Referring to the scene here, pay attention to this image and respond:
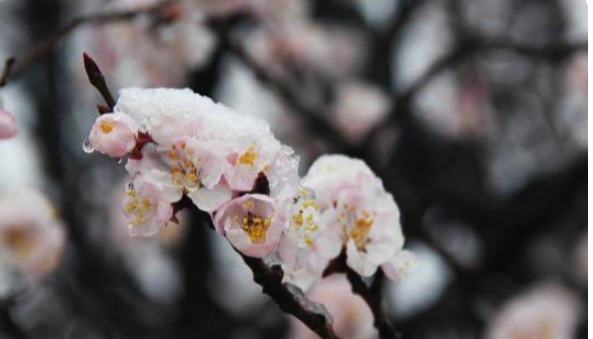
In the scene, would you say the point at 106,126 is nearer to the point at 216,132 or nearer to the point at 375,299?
the point at 216,132

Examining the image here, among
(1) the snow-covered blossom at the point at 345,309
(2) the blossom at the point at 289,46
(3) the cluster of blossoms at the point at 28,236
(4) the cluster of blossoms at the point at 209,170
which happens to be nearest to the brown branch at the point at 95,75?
(4) the cluster of blossoms at the point at 209,170

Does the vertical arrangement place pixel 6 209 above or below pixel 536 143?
above

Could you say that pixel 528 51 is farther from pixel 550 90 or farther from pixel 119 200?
pixel 550 90

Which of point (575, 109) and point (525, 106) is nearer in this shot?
point (575, 109)

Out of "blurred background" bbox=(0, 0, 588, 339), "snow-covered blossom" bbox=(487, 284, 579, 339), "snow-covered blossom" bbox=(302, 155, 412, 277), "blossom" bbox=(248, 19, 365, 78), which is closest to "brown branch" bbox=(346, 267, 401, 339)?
"snow-covered blossom" bbox=(302, 155, 412, 277)

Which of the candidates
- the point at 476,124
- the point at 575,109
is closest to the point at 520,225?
the point at 476,124

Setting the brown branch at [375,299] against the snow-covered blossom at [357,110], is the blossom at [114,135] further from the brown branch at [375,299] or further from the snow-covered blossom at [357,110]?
the snow-covered blossom at [357,110]
